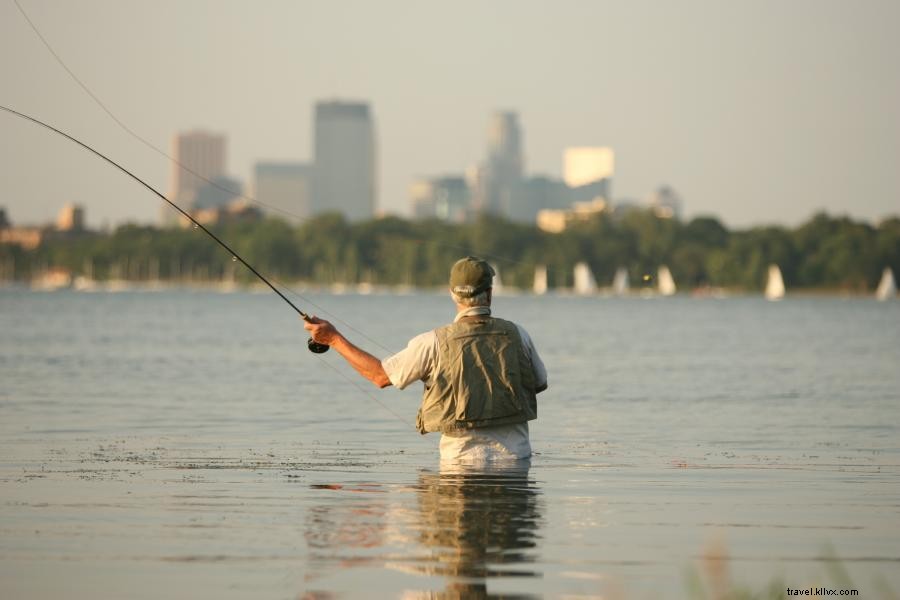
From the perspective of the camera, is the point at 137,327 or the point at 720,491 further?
the point at 137,327

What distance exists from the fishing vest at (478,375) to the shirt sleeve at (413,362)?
5 centimetres

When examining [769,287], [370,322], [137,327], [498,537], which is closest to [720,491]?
[498,537]

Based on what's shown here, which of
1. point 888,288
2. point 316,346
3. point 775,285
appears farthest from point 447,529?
point 775,285

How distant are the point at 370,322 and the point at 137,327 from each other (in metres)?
16.1

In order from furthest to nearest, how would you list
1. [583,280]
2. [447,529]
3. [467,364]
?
[583,280]
[467,364]
[447,529]

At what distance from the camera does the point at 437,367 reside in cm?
1112

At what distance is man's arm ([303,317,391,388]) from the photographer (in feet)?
35.3

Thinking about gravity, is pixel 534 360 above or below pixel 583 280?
below

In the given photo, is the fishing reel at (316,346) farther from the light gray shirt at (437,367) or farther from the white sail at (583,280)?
the white sail at (583,280)

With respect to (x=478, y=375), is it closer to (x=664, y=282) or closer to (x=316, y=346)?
(x=316, y=346)

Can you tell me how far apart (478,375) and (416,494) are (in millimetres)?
1791

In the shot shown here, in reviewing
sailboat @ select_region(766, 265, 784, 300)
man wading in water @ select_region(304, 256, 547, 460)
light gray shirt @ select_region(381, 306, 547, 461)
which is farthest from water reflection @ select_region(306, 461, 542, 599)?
sailboat @ select_region(766, 265, 784, 300)

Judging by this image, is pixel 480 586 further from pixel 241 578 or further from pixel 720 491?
pixel 720 491

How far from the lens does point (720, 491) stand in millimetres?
13711
